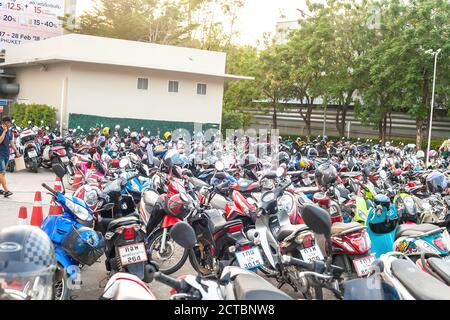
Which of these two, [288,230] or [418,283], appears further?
[288,230]

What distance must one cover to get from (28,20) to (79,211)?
1276 inches

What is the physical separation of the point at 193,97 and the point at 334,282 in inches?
874

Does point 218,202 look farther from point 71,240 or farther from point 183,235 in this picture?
point 183,235

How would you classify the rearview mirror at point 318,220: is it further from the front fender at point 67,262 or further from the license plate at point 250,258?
the front fender at point 67,262

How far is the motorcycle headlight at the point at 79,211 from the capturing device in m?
5.04

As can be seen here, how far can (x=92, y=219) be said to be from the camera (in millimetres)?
5207

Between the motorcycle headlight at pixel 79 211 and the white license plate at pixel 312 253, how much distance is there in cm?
203

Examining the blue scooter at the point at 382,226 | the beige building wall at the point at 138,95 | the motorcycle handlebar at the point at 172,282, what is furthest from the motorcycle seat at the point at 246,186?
the beige building wall at the point at 138,95

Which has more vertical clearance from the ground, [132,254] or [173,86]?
[173,86]

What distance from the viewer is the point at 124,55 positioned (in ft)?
76.8

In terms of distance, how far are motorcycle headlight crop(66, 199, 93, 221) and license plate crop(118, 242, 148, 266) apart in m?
0.43

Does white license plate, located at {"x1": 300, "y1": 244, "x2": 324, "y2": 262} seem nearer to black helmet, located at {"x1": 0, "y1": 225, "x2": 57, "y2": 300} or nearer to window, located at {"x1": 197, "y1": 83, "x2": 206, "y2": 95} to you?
black helmet, located at {"x1": 0, "y1": 225, "x2": 57, "y2": 300}

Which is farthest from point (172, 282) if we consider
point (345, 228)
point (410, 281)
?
point (345, 228)

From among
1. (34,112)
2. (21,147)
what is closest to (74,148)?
(21,147)
